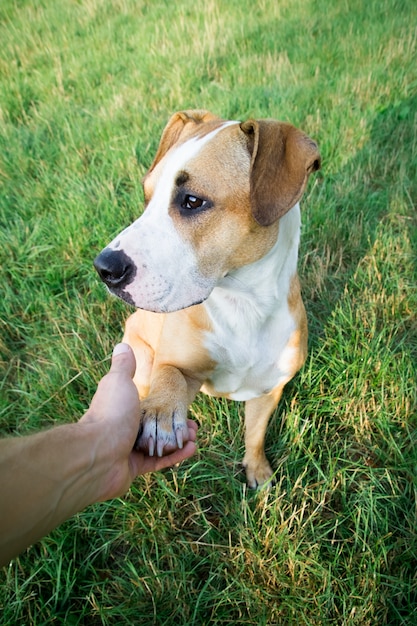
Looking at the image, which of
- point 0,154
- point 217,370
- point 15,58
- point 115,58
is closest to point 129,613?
point 217,370

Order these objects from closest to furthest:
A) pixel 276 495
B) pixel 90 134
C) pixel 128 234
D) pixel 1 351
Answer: pixel 128 234 < pixel 276 495 < pixel 1 351 < pixel 90 134

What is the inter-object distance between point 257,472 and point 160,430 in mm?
1108

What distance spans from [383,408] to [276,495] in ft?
2.80

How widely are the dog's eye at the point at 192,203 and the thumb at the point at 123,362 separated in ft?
2.23

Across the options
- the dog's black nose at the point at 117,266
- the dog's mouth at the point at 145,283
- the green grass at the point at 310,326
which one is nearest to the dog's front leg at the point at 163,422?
the dog's mouth at the point at 145,283

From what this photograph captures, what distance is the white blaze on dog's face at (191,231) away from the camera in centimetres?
195

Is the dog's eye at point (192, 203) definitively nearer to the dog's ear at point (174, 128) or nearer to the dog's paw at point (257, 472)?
the dog's ear at point (174, 128)

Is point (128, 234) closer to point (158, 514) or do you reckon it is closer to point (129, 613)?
point (158, 514)

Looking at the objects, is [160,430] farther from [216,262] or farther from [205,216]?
[205,216]

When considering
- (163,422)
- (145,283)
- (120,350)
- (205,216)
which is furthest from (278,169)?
(163,422)

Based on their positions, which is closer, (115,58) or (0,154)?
(0,154)

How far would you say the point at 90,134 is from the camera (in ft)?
16.8

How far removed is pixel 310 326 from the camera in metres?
3.41

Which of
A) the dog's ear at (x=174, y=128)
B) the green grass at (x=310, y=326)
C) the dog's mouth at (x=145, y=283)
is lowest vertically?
the green grass at (x=310, y=326)
